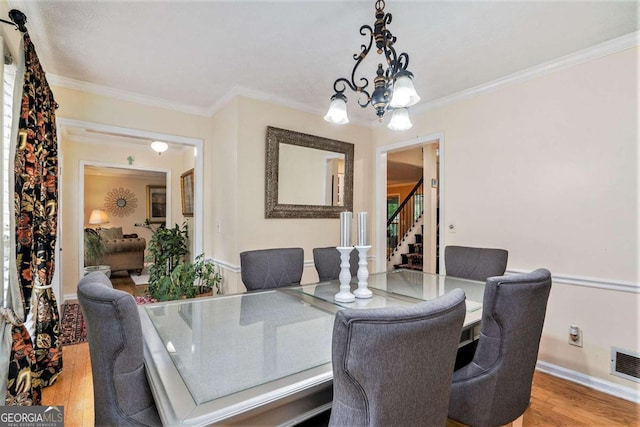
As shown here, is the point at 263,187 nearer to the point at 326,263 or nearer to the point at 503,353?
the point at 326,263

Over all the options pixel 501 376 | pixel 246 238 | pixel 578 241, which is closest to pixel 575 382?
pixel 578 241

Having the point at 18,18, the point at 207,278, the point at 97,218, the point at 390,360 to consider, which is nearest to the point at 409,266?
the point at 207,278

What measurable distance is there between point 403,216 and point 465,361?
5521 mm

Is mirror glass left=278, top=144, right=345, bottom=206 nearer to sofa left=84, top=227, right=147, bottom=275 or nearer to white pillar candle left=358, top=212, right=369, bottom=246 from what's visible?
white pillar candle left=358, top=212, right=369, bottom=246

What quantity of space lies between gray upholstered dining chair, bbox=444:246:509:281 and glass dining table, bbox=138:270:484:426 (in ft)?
2.04

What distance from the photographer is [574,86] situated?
2422 millimetres

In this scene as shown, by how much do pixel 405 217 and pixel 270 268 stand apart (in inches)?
205

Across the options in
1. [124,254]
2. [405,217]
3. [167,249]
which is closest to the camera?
[167,249]

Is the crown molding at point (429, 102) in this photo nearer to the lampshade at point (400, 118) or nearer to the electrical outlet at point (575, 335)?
the lampshade at point (400, 118)

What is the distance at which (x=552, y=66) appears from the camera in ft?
8.22

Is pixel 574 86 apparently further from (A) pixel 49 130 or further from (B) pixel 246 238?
(A) pixel 49 130

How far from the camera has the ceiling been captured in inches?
73.5

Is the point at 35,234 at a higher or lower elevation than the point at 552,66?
lower

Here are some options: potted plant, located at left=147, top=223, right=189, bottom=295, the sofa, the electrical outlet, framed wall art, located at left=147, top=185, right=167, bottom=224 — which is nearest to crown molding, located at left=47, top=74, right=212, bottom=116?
potted plant, located at left=147, top=223, right=189, bottom=295
